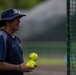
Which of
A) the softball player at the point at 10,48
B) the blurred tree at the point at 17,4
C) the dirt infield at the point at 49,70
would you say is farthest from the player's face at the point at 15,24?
the blurred tree at the point at 17,4

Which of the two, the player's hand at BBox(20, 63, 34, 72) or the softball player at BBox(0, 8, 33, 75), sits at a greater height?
the softball player at BBox(0, 8, 33, 75)

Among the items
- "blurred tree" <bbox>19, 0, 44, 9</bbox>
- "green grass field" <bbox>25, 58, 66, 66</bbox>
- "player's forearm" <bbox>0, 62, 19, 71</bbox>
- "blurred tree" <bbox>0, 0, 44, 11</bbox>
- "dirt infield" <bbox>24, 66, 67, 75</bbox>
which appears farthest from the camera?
"blurred tree" <bbox>19, 0, 44, 9</bbox>

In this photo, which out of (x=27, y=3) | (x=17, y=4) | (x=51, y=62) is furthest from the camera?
(x=27, y=3)

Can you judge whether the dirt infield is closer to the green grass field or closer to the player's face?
the green grass field

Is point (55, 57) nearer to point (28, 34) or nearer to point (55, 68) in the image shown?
point (55, 68)

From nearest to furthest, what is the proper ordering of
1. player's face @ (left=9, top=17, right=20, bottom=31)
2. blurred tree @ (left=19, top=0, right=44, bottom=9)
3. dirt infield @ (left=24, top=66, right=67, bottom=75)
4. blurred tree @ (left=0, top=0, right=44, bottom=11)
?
player's face @ (left=9, top=17, right=20, bottom=31)
dirt infield @ (left=24, top=66, right=67, bottom=75)
blurred tree @ (left=0, top=0, right=44, bottom=11)
blurred tree @ (left=19, top=0, right=44, bottom=9)

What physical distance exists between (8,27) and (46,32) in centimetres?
2939

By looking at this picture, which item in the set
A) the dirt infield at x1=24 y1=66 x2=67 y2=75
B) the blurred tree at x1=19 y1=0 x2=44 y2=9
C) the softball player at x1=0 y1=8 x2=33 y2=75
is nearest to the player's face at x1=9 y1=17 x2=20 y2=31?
the softball player at x1=0 y1=8 x2=33 y2=75

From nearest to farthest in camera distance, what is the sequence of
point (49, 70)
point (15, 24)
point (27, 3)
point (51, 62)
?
point (15, 24)
point (49, 70)
point (51, 62)
point (27, 3)

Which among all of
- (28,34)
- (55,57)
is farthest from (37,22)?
(55,57)

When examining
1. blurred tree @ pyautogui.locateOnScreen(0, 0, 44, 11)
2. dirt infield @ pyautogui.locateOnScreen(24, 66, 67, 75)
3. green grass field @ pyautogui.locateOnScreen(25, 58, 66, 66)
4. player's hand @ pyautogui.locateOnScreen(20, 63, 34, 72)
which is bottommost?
dirt infield @ pyautogui.locateOnScreen(24, 66, 67, 75)

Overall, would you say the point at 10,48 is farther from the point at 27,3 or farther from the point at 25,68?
the point at 27,3

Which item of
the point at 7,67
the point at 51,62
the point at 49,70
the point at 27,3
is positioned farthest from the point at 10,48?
the point at 27,3

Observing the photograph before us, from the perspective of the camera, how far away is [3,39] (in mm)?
8695
